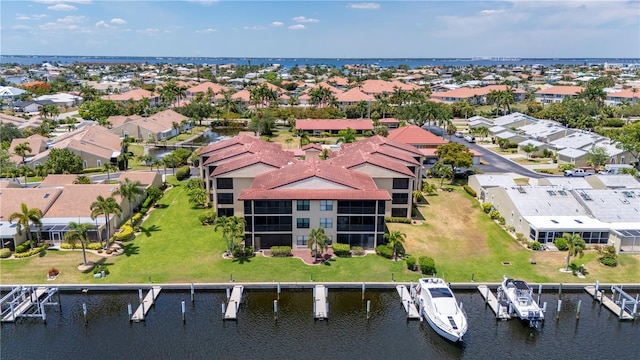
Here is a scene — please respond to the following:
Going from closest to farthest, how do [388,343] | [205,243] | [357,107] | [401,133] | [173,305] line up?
[388,343], [173,305], [205,243], [401,133], [357,107]

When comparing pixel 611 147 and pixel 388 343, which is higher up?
pixel 611 147

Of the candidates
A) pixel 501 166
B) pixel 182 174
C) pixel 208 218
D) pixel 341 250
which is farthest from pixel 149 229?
pixel 501 166

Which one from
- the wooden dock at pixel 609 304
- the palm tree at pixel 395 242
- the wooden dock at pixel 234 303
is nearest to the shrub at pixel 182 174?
the wooden dock at pixel 234 303

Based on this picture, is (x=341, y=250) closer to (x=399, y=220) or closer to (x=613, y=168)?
(x=399, y=220)

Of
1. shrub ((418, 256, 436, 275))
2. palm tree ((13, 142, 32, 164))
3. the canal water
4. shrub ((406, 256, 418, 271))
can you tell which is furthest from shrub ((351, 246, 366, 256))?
palm tree ((13, 142, 32, 164))

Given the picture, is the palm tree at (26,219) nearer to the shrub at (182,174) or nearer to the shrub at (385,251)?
the shrub at (182,174)

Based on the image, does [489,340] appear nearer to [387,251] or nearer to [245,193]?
[387,251]

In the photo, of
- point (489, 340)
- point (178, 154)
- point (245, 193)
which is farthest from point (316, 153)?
point (489, 340)

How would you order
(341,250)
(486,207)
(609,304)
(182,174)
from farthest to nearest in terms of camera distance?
(182,174)
(486,207)
(341,250)
(609,304)
